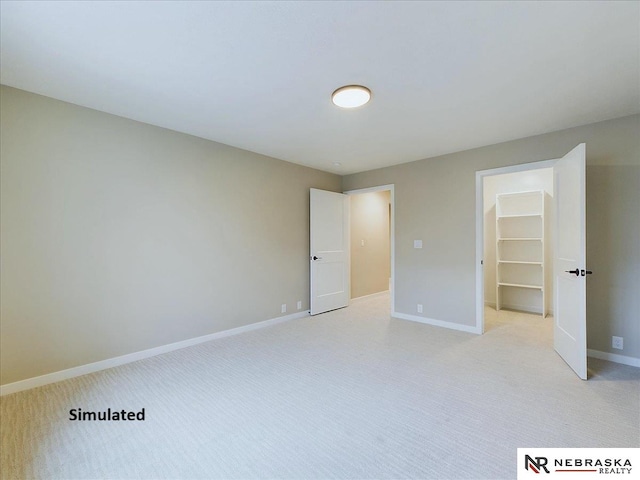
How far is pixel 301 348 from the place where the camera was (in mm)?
3271

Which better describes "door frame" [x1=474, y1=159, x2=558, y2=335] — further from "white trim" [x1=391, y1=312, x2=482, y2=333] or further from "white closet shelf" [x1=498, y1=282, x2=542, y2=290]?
"white closet shelf" [x1=498, y1=282, x2=542, y2=290]

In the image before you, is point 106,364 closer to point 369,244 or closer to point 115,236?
point 115,236

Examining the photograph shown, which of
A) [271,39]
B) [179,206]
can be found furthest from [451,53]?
[179,206]

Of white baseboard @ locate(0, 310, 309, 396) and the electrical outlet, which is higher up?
the electrical outlet

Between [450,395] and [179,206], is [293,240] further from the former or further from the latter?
[450,395]

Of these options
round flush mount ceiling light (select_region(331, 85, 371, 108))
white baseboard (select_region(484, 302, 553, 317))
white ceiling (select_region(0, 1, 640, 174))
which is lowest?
white baseboard (select_region(484, 302, 553, 317))

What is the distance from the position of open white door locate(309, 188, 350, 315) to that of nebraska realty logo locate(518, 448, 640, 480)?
11.1ft

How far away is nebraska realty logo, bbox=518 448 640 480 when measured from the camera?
4.94 feet

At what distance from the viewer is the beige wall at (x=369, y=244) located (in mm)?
5824

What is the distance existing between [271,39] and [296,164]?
2.89 metres

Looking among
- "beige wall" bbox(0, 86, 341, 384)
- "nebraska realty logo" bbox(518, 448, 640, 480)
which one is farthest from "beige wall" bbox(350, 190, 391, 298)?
"nebraska realty logo" bbox(518, 448, 640, 480)

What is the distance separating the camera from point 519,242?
16.6 ft

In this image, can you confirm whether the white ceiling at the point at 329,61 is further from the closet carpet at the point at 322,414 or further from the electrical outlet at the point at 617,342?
the closet carpet at the point at 322,414

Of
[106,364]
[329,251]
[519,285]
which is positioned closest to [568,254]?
[519,285]
